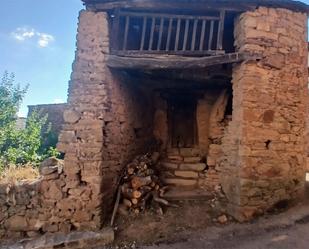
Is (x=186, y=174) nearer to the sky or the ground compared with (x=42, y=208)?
nearer to the sky

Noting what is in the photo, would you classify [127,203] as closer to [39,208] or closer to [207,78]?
[39,208]

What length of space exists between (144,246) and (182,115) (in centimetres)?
422

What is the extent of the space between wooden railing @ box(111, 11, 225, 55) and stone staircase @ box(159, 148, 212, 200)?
2.72 m

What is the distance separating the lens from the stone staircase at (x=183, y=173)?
6.01m

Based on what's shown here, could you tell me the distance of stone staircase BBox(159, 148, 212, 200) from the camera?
6008 mm

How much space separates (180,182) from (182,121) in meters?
1.94

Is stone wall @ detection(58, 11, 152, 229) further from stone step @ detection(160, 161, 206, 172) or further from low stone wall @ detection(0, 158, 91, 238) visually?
stone step @ detection(160, 161, 206, 172)

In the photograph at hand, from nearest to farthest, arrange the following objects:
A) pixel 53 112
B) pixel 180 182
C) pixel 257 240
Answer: pixel 257 240, pixel 180 182, pixel 53 112

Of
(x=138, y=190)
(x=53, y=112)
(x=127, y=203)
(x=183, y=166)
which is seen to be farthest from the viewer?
(x=53, y=112)

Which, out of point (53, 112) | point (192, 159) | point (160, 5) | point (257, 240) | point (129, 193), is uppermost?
point (160, 5)

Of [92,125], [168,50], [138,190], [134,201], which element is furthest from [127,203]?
[168,50]

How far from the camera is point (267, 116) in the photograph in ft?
16.8

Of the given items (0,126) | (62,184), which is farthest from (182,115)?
(0,126)

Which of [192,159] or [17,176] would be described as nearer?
[17,176]
